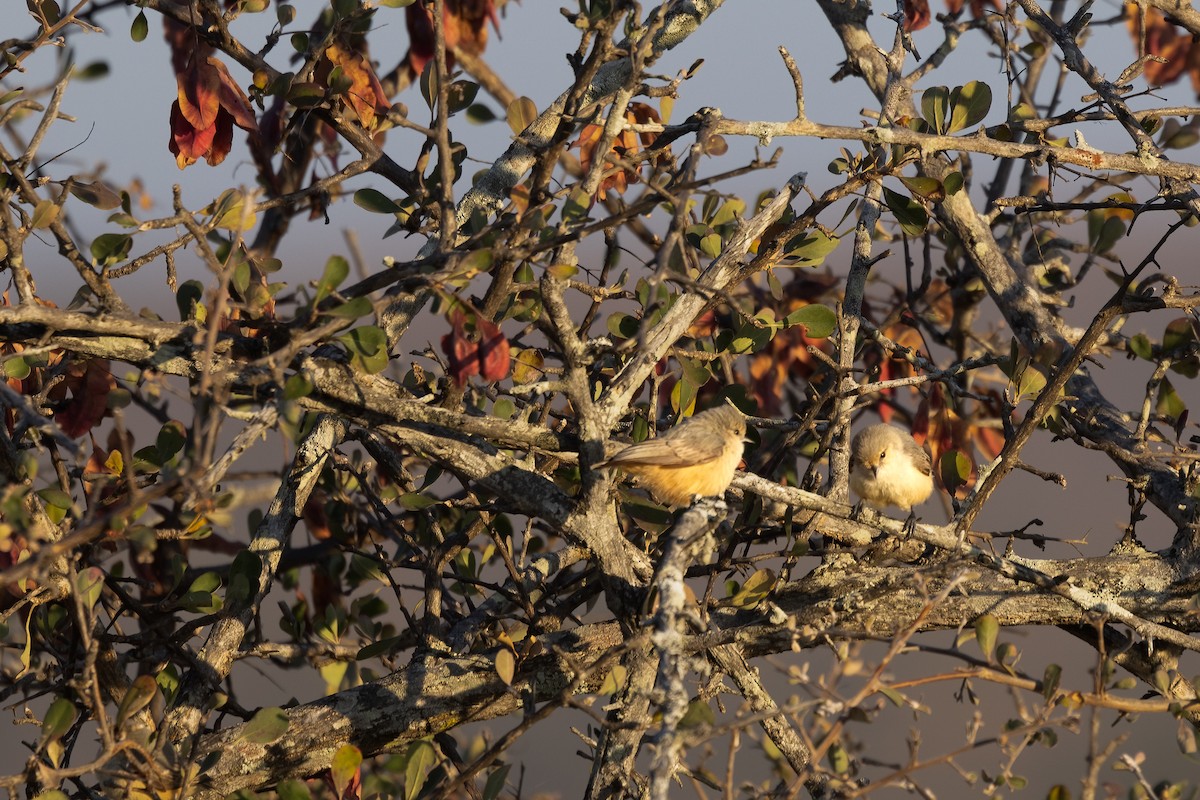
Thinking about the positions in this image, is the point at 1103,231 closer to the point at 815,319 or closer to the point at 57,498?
the point at 815,319

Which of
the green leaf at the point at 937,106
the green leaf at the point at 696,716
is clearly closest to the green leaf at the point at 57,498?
the green leaf at the point at 696,716

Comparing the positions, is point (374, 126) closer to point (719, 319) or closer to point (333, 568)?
point (719, 319)

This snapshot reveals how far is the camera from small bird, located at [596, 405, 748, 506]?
10.5ft

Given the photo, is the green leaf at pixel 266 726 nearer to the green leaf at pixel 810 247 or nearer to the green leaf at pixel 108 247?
the green leaf at pixel 108 247

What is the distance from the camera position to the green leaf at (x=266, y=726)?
272 cm

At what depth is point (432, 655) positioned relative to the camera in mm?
3465

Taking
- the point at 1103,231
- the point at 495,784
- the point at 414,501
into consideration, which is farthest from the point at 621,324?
the point at 1103,231

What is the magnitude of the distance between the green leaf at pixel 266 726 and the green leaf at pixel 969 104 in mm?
2558

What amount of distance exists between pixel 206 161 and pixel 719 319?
6.07 feet

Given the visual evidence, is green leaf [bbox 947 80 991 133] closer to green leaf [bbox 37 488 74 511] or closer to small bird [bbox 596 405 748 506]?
small bird [bbox 596 405 748 506]

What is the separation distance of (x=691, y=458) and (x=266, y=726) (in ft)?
4.60

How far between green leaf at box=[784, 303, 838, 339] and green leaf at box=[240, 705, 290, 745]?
1.77 meters

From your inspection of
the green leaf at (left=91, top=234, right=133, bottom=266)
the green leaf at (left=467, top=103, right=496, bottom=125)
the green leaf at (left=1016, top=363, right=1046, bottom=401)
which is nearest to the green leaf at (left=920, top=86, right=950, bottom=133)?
the green leaf at (left=1016, top=363, right=1046, bottom=401)

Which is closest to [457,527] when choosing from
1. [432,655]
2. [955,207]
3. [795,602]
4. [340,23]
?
[432,655]
